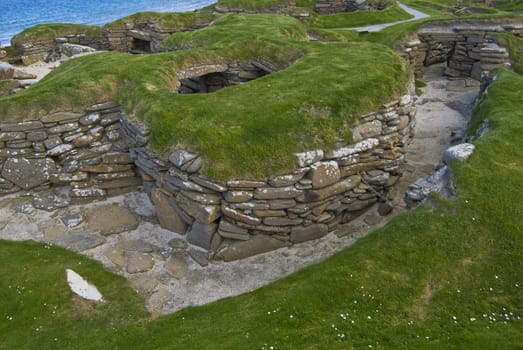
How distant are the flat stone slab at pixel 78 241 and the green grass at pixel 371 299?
810 millimetres

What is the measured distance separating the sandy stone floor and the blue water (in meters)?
44.1

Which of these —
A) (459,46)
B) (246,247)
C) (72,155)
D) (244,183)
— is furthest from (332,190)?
(459,46)

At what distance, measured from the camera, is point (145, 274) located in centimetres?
1032

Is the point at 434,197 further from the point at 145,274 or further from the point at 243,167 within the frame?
the point at 145,274

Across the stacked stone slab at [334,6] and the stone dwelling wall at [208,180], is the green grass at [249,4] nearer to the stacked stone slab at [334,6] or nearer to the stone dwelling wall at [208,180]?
the stacked stone slab at [334,6]

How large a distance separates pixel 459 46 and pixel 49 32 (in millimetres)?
26274

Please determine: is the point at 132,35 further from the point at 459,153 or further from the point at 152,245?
the point at 459,153

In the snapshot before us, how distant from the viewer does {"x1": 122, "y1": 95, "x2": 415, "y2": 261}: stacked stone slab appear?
10.3 meters

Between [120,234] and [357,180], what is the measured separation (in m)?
6.70

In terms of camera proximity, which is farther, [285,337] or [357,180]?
[357,180]

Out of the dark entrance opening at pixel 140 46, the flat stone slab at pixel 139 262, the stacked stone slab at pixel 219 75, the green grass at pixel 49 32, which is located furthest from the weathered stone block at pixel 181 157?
the green grass at pixel 49 32

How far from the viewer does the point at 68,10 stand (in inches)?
3135

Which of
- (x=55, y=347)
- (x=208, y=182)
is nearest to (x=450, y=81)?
(x=208, y=182)

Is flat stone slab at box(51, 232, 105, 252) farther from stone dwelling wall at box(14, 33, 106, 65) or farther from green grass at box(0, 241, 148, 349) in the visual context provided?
stone dwelling wall at box(14, 33, 106, 65)
